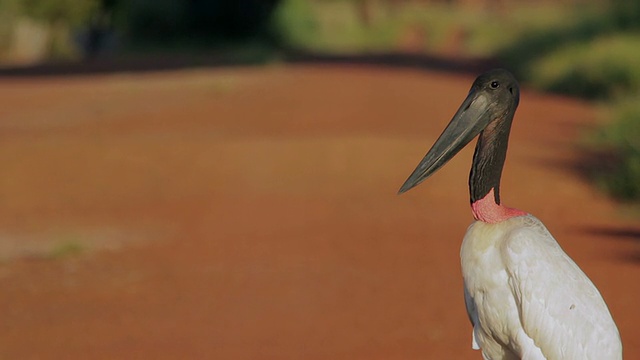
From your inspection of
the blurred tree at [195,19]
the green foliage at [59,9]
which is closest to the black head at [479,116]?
the green foliage at [59,9]

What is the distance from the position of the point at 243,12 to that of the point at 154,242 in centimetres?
3030

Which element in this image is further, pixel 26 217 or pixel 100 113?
pixel 100 113

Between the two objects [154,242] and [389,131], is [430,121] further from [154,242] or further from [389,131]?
[154,242]

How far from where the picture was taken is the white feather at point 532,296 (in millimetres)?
4609

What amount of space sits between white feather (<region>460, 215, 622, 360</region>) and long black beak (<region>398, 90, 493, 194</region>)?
0.90 ft

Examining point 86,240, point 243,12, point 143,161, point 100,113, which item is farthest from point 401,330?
point 243,12

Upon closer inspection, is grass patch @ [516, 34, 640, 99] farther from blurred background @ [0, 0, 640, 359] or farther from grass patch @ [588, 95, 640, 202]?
grass patch @ [588, 95, 640, 202]

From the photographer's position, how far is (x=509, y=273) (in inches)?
187

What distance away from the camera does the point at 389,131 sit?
54.1ft

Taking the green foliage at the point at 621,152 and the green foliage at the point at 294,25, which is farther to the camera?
the green foliage at the point at 294,25

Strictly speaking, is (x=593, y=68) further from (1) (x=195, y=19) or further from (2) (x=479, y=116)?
(2) (x=479, y=116)

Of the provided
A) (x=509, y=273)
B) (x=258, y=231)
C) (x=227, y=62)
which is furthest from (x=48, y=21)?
(x=509, y=273)

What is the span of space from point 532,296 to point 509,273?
129 millimetres

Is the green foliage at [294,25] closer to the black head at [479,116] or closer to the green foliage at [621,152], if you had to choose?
the green foliage at [621,152]
